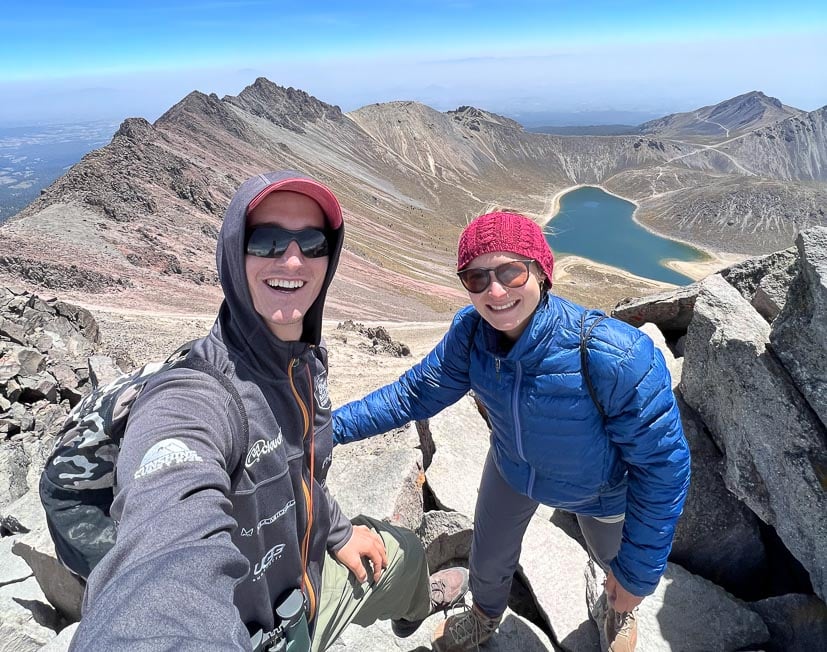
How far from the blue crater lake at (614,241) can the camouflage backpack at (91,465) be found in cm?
8227

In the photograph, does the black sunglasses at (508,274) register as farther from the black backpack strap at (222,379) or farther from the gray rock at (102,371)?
the gray rock at (102,371)

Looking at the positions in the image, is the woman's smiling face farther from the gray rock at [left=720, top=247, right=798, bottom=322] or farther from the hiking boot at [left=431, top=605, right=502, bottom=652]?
the gray rock at [left=720, top=247, right=798, bottom=322]

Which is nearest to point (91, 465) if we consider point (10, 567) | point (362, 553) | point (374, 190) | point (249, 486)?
point (249, 486)

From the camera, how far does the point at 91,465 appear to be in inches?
98.0

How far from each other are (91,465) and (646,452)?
3.26 metres

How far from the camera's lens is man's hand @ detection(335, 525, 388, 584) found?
11.8ft

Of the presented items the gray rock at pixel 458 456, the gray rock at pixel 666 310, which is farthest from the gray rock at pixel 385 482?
the gray rock at pixel 666 310

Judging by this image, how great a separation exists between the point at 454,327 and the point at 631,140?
212m

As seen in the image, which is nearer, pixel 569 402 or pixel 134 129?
pixel 569 402

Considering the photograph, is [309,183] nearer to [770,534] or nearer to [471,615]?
[471,615]

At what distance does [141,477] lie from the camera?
2.03 m

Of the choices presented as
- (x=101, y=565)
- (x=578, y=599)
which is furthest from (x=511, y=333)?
(x=578, y=599)

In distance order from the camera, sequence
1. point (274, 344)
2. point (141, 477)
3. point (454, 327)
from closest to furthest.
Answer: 1. point (141, 477)
2. point (274, 344)
3. point (454, 327)

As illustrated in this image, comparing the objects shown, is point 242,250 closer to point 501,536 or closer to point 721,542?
point 501,536
